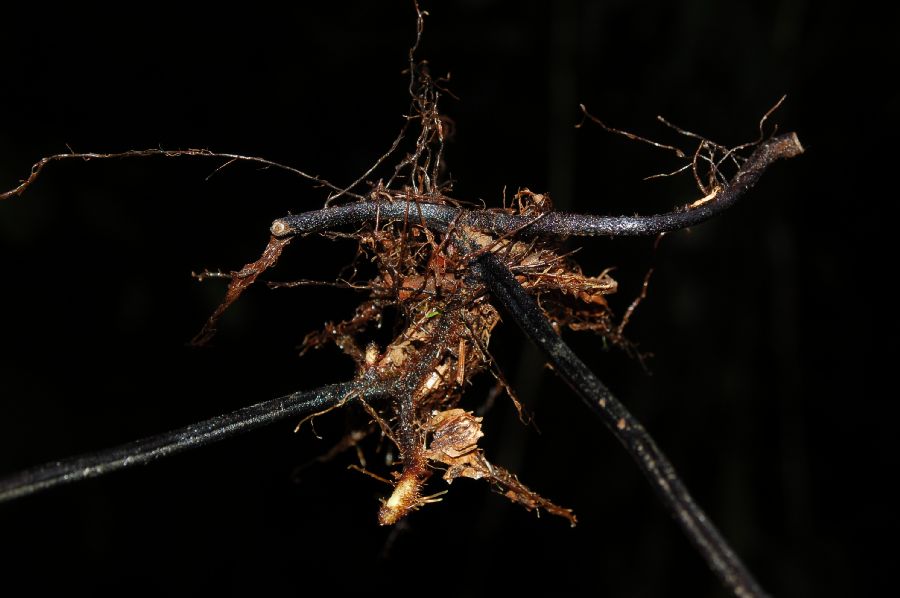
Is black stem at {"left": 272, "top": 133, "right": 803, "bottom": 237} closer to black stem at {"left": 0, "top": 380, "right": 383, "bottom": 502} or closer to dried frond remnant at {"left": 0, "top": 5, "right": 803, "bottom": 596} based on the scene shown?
dried frond remnant at {"left": 0, "top": 5, "right": 803, "bottom": 596}

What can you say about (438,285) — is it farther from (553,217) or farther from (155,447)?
(155,447)

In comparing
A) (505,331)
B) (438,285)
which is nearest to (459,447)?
(438,285)

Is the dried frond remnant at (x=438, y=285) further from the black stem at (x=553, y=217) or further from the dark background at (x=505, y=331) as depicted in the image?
the dark background at (x=505, y=331)

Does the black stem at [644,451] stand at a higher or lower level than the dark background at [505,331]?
lower

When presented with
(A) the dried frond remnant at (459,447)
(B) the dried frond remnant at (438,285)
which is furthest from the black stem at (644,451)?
(A) the dried frond remnant at (459,447)

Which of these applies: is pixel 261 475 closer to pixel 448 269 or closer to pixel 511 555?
pixel 511 555
